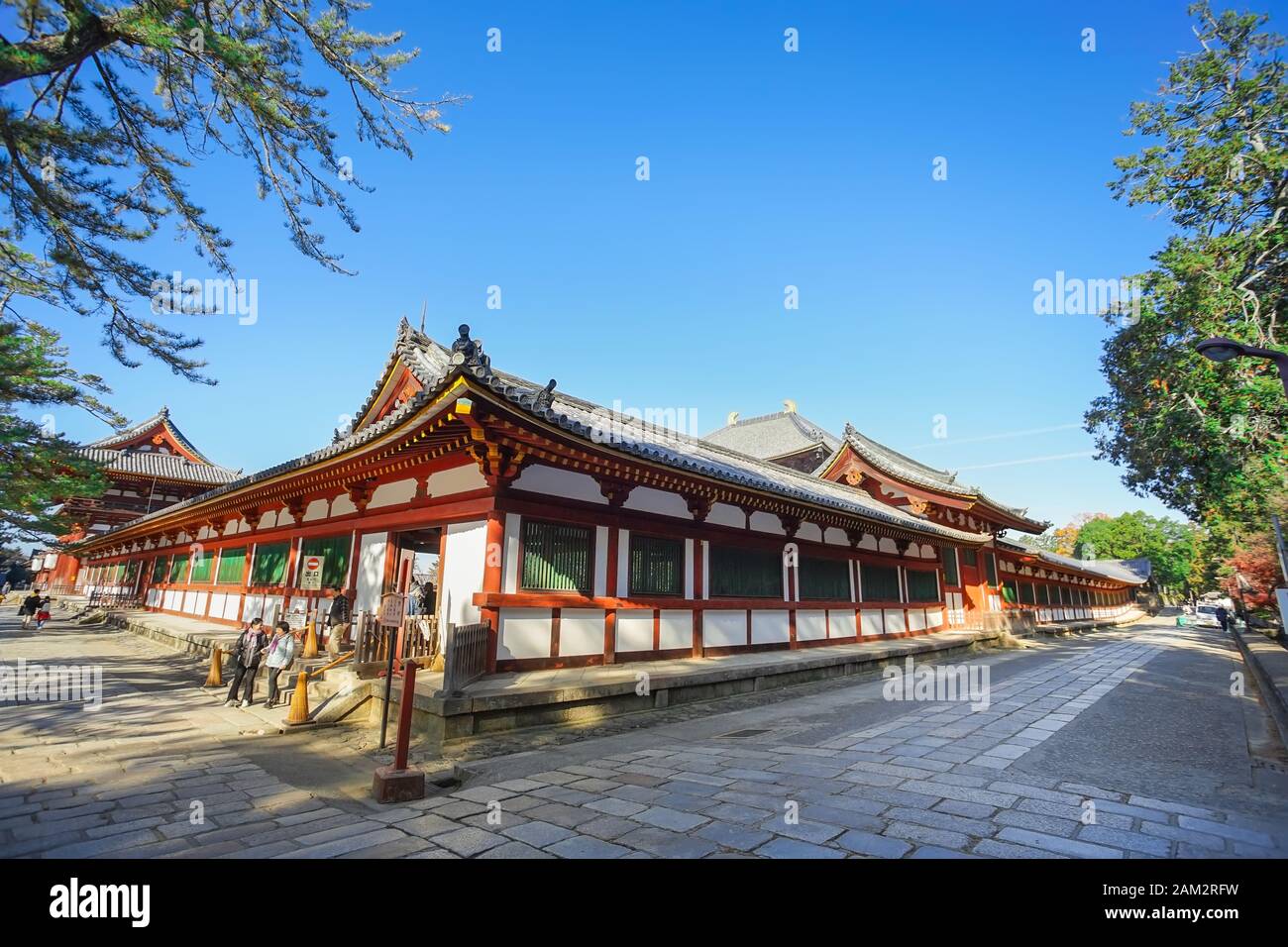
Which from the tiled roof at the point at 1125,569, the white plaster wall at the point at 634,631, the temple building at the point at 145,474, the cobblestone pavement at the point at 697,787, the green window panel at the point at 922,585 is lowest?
the cobblestone pavement at the point at 697,787

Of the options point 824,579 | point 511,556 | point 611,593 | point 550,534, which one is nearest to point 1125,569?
point 824,579

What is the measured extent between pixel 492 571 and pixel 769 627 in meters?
7.36

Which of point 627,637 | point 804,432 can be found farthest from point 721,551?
point 804,432

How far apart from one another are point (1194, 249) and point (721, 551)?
15.2 m

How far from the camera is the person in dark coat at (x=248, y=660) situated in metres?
9.13

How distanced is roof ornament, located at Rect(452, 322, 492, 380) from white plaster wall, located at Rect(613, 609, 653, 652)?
16.8ft

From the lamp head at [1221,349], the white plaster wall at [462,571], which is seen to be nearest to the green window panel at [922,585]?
the lamp head at [1221,349]

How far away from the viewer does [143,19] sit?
17.6 ft

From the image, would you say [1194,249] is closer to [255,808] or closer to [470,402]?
[470,402]

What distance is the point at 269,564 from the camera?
15.4 meters

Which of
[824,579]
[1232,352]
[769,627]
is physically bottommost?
[769,627]

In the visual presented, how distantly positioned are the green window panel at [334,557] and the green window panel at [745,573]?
7825 mm

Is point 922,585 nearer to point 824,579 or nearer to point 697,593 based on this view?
point 824,579

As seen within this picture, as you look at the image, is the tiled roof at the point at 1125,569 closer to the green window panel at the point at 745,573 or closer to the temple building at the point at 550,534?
the temple building at the point at 550,534
